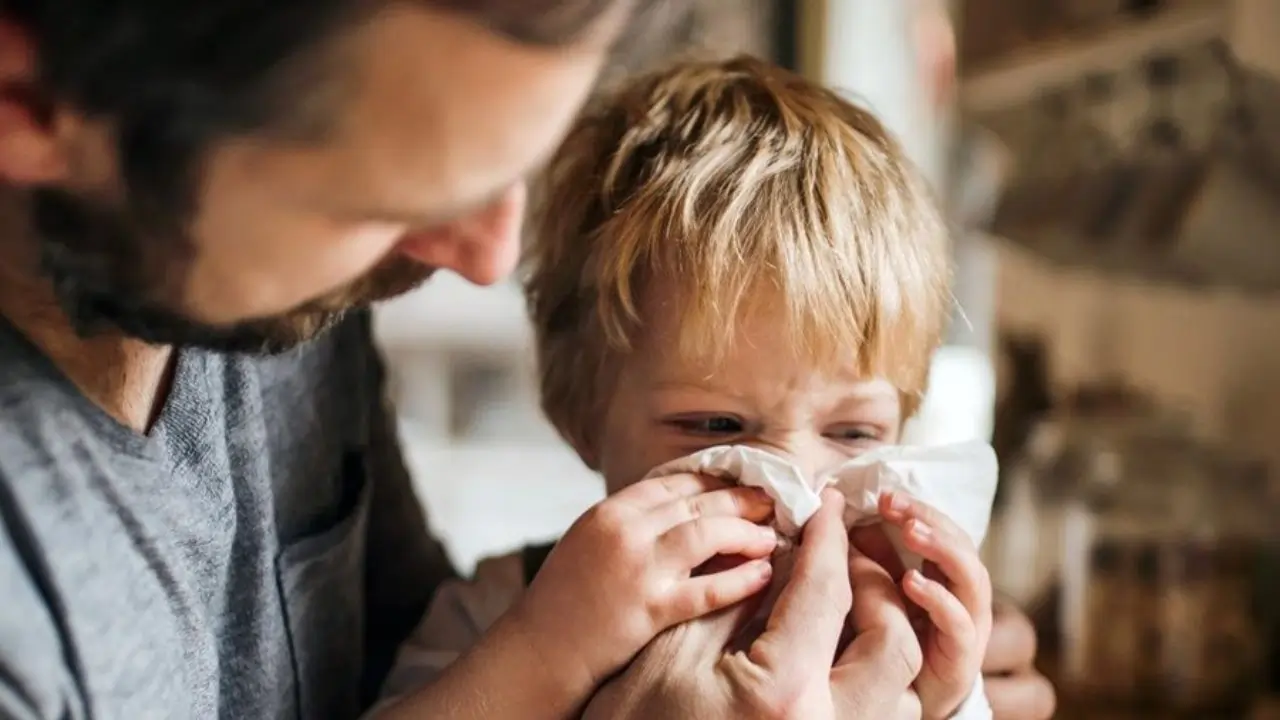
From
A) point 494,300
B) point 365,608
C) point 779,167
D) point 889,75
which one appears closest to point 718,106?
point 779,167

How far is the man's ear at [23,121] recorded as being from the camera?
0.58 metres

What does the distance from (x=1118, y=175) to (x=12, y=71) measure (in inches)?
51.8

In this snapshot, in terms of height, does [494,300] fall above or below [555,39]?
below

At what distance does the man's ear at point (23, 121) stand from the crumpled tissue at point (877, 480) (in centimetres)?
42

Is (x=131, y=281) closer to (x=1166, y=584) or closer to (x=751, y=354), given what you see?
(x=751, y=354)

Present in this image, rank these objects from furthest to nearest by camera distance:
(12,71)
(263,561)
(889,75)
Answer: (889,75) → (263,561) → (12,71)

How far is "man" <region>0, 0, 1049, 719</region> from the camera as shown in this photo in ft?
1.87

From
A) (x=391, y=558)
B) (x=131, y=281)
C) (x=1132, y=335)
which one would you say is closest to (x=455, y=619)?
(x=391, y=558)

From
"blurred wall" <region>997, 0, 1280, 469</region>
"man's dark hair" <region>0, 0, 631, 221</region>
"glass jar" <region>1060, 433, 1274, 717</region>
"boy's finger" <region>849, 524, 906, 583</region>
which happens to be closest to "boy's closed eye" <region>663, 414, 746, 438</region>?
"boy's finger" <region>849, 524, 906, 583</region>

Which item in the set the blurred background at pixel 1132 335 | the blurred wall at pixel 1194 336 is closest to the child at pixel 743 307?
the blurred background at pixel 1132 335

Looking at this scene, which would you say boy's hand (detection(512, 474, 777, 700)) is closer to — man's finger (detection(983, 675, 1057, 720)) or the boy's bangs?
the boy's bangs

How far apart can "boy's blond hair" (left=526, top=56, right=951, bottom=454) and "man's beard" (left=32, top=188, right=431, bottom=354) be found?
279 mm

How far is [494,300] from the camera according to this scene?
294 centimetres

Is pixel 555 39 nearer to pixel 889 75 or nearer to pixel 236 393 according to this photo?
pixel 236 393
